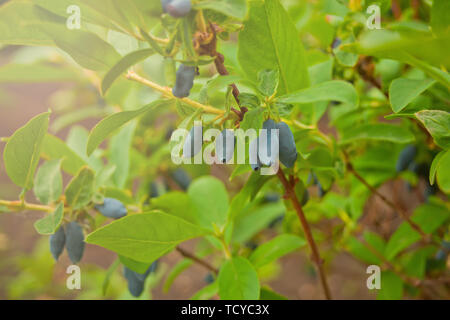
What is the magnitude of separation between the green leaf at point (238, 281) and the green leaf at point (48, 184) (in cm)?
28

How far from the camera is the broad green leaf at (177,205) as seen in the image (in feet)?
2.54

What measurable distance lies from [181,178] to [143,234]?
604mm

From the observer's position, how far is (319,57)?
2.66ft

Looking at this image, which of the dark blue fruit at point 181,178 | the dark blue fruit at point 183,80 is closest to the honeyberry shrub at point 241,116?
the dark blue fruit at point 183,80

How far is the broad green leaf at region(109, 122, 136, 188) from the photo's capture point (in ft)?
2.71

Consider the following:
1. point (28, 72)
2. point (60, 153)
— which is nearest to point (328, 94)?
point (60, 153)

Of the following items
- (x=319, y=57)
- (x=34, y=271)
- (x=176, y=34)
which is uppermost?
(x=319, y=57)

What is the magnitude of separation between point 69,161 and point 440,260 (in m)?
0.83

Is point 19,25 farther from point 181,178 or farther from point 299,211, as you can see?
point 181,178

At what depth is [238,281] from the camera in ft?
2.16

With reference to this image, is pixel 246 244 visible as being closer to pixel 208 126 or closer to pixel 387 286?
pixel 387 286

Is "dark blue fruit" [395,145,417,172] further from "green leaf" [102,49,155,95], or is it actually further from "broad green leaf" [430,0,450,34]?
"green leaf" [102,49,155,95]

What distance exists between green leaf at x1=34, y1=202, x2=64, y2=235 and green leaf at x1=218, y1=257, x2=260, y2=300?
256mm
